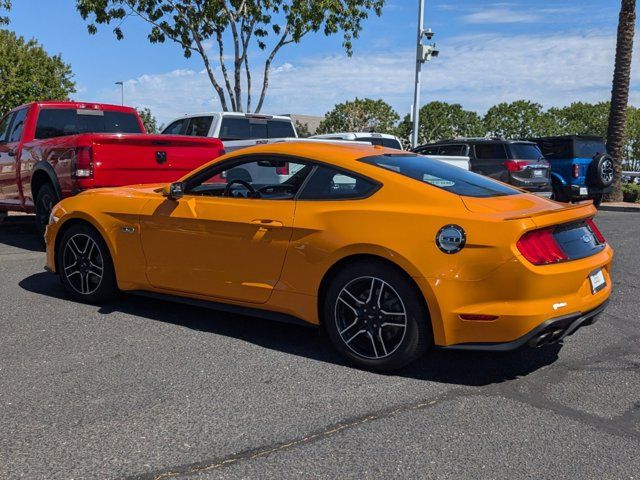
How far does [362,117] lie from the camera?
66.1 meters

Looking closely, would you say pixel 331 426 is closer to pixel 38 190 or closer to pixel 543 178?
pixel 38 190

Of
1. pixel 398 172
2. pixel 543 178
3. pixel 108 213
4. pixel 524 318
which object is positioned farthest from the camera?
pixel 543 178

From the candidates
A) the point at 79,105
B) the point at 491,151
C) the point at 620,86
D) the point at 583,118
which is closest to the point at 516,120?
the point at 583,118

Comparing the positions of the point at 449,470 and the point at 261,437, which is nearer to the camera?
the point at 449,470

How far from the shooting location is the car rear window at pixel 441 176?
418cm

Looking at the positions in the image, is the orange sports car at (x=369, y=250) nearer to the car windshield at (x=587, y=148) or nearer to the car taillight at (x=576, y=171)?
the car taillight at (x=576, y=171)

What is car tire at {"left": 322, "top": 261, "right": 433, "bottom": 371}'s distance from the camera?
12.7ft

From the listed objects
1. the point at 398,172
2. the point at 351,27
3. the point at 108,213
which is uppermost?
the point at 351,27

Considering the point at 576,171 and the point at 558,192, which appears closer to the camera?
the point at 576,171

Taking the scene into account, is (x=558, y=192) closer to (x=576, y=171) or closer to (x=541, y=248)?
(x=576, y=171)

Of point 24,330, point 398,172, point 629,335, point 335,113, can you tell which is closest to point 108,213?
point 24,330

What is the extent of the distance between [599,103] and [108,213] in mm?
87302

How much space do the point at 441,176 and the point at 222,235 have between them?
66.5 inches

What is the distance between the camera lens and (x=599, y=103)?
266 ft
